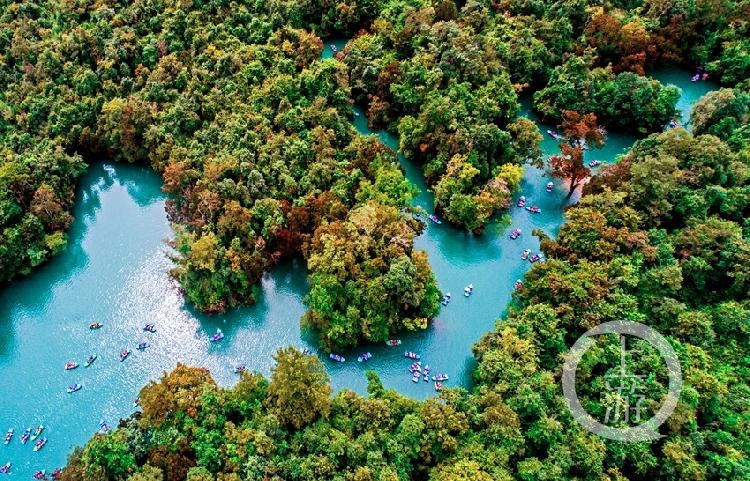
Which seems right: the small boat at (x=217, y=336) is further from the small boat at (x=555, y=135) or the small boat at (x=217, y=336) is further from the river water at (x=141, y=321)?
the small boat at (x=555, y=135)

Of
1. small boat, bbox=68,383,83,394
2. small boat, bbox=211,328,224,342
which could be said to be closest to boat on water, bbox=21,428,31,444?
small boat, bbox=68,383,83,394

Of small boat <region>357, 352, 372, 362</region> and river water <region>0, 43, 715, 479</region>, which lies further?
small boat <region>357, 352, 372, 362</region>

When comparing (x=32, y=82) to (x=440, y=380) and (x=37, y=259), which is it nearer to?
(x=37, y=259)

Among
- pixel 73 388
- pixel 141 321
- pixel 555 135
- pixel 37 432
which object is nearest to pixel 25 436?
pixel 37 432

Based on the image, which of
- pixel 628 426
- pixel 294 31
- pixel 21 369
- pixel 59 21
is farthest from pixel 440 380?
pixel 59 21

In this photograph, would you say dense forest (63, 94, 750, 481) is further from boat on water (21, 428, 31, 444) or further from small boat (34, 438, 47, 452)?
boat on water (21, 428, 31, 444)

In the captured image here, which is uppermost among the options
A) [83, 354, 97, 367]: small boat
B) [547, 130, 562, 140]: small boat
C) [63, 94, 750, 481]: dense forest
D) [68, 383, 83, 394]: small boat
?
[547, 130, 562, 140]: small boat
